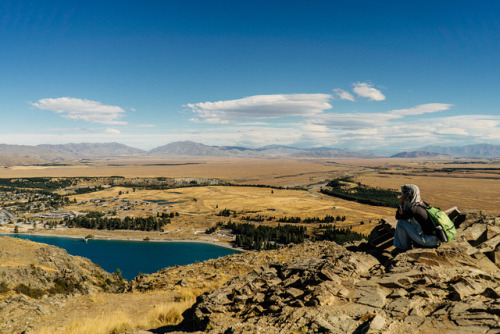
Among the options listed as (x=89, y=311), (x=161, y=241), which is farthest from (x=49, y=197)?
(x=89, y=311)

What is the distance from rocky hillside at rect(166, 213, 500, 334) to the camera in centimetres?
637

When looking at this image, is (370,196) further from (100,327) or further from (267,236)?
(100,327)

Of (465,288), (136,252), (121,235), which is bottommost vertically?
(136,252)

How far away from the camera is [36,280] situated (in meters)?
23.6

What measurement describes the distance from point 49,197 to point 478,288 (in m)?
200

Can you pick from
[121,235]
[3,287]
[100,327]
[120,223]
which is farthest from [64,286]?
[120,223]

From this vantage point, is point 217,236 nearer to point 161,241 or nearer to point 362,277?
point 161,241

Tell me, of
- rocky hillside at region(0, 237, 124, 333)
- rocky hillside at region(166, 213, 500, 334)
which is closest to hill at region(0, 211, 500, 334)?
rocky hillside at region(166, 213, 500, 334)

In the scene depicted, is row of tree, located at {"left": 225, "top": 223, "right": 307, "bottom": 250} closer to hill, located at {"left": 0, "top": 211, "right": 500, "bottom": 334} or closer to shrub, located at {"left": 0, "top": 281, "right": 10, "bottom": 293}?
shrub, located at {"left": 0, "top": 281, "right": 10, "bottom": 293}

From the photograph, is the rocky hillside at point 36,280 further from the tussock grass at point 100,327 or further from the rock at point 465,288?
the rock at point 465,288

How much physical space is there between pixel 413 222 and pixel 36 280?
29413mm

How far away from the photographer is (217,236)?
89.9 meters

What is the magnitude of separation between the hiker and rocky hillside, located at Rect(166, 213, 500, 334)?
0.42 metres

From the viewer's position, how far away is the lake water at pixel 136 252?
227 ft
